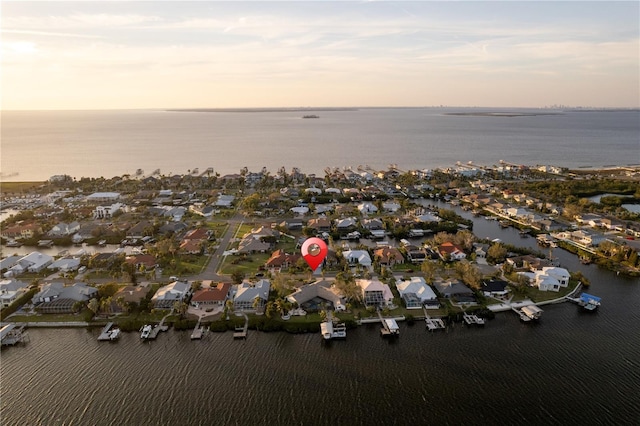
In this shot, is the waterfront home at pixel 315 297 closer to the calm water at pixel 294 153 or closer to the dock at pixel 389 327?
the dock at pixel 389 327

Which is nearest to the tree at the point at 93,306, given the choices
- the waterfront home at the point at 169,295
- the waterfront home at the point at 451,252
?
the waterfront home at the point at 169,295

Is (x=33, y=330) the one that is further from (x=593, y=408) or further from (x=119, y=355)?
(x=593, y=408)

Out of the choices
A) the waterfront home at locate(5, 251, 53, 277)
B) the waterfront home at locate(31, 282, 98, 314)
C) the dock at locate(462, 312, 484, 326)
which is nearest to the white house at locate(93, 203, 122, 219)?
the waterfront home at locate(5, 251, 53, 277)

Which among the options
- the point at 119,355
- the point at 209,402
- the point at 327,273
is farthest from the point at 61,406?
the point at 327,273

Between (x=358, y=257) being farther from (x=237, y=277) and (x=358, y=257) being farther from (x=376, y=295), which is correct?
(x=237, y=277)

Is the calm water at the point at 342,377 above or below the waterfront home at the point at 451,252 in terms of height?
below

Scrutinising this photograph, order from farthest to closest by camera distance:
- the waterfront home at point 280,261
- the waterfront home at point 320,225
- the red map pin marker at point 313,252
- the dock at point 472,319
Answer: the waterfront home at point 320,225, the waterfront home at point 280,261, the red map pin marker at point 313,252, the dock at point 472,319
